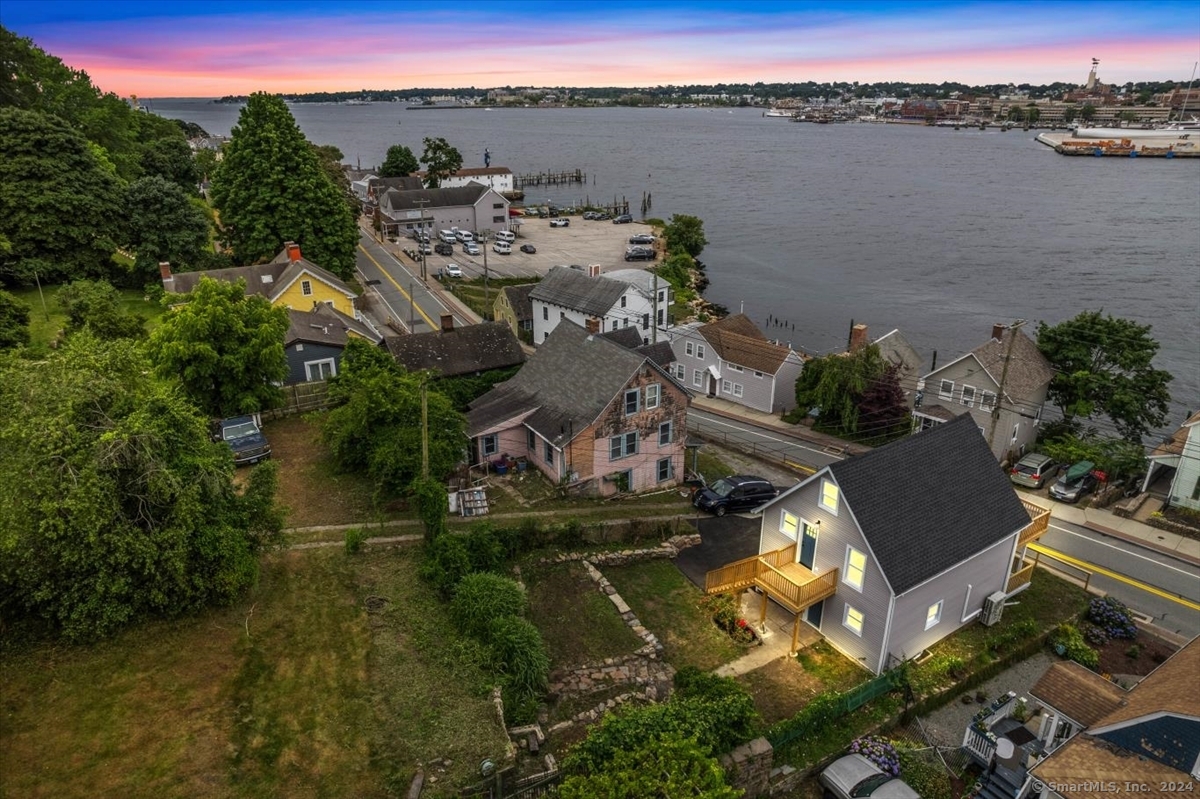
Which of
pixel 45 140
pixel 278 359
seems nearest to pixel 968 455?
pixel 278 359

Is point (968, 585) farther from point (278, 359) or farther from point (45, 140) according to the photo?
point (45, 140)

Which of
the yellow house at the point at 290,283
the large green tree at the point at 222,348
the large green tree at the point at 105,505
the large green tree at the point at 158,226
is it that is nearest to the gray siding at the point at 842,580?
the large green tree at the point at 105,505

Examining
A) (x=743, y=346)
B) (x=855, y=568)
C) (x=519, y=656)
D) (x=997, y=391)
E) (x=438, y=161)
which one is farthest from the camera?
(x=438, y=161)

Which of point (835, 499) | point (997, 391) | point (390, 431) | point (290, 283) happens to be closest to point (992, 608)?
point (835, 499)

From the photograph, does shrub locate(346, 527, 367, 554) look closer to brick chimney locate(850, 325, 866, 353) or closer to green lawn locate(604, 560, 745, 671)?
green lawn locate(604, 560, 745, 671)

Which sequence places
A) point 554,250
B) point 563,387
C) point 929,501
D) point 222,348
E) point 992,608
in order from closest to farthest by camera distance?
point 929,501
point 992,608
point 222,348
point 563,387
point 554,250

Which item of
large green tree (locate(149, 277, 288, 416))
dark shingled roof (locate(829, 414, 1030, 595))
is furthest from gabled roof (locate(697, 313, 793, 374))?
large green tree (locate(149, 277, 288, 416))

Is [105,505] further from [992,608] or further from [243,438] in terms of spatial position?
[992,608]
